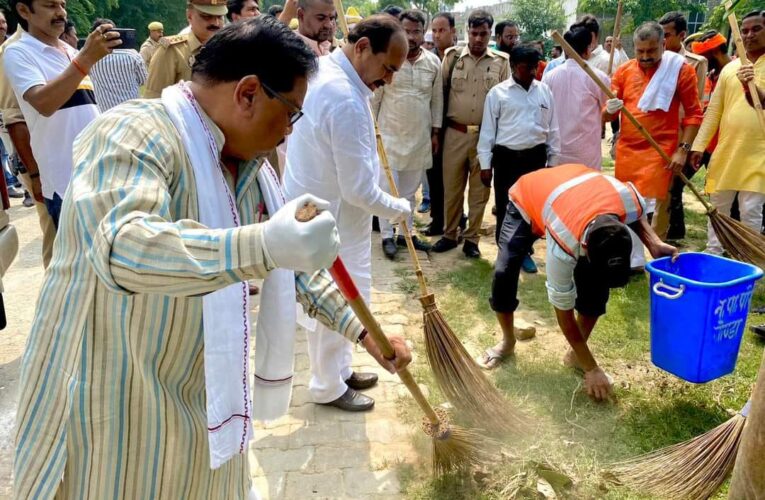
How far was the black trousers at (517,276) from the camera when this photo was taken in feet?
10.9

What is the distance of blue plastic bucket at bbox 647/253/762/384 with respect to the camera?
2.74m

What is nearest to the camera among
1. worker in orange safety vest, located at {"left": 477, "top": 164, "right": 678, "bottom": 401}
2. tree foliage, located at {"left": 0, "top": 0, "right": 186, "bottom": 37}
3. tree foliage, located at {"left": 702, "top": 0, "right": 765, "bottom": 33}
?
tree foliage, located at {"left": 702, "top": 0, "right": 765, "bottom": 33}

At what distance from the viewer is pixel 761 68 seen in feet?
14.9

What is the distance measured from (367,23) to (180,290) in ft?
6.95

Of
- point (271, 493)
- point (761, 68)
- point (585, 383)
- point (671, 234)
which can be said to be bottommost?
point (671, 234)

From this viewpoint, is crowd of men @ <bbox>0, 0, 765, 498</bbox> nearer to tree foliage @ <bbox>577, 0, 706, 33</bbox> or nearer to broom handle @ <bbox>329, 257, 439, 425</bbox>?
broom handle @ <bbox>329, 257, 439, 425</bbox>

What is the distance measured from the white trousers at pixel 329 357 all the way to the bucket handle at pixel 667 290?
1444mm

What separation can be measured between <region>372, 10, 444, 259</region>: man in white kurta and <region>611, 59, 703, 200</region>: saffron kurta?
1729 millimetres

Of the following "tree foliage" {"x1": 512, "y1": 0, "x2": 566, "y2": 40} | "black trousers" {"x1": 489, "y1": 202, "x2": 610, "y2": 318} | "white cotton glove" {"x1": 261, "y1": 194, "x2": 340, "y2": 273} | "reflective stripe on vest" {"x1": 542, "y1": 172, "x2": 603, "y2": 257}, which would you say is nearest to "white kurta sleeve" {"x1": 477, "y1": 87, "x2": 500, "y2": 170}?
"black trousers" {"x1": 489, "y1": 202, "x2": 610, "y2": 318}

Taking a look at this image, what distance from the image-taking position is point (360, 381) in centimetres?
343

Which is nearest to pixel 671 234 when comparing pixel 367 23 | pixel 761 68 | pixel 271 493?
pixel 761 68

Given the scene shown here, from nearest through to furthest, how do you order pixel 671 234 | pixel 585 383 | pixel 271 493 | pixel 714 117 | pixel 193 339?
pixel 193 339 → pixel 271 493 → pixel 585 383 → pixel 714 117 → pixel 671 234

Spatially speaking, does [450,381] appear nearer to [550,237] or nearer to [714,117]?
[550,237]

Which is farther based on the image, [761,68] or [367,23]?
[761,68]
